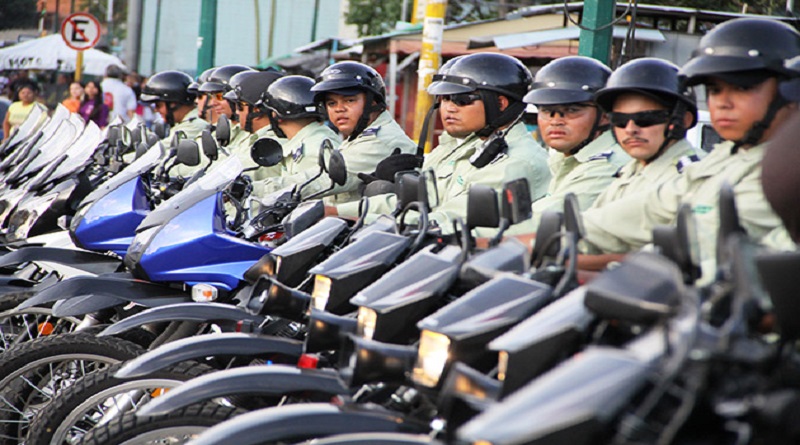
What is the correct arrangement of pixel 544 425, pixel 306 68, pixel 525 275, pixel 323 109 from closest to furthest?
pixel 544 425
pixel 525 275
pixel 323 109
pixel 306 68

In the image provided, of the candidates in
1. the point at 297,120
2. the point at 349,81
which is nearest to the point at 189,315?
the point at 349,81

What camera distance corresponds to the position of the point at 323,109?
7180 mm

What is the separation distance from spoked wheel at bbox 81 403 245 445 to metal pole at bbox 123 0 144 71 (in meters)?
20.1

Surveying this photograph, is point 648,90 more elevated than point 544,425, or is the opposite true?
point 648,90

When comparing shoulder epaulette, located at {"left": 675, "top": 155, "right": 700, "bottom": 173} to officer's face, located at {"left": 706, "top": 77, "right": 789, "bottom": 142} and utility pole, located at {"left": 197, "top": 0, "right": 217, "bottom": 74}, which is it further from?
utility pole, located at {"left": 197, "top": 0, "right": 217, "bottom": 74}

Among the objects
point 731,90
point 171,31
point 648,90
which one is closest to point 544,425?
point 731,90

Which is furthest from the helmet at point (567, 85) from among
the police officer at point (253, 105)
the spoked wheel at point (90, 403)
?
the police officer at point (253, 105)

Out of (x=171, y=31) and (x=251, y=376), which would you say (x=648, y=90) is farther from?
(x=171, y=31)

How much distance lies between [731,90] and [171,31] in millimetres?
28586

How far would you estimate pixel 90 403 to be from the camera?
414cm

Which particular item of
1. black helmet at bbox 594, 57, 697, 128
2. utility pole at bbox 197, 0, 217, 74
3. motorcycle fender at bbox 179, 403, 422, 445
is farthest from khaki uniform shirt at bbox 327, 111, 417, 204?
utility pole at bbox 197, 0, 217, 74

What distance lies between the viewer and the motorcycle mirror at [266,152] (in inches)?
209

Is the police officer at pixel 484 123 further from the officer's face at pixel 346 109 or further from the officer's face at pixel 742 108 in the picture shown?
the officer's face at pixel 742 108

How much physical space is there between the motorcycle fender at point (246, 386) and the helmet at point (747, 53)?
144 cm
